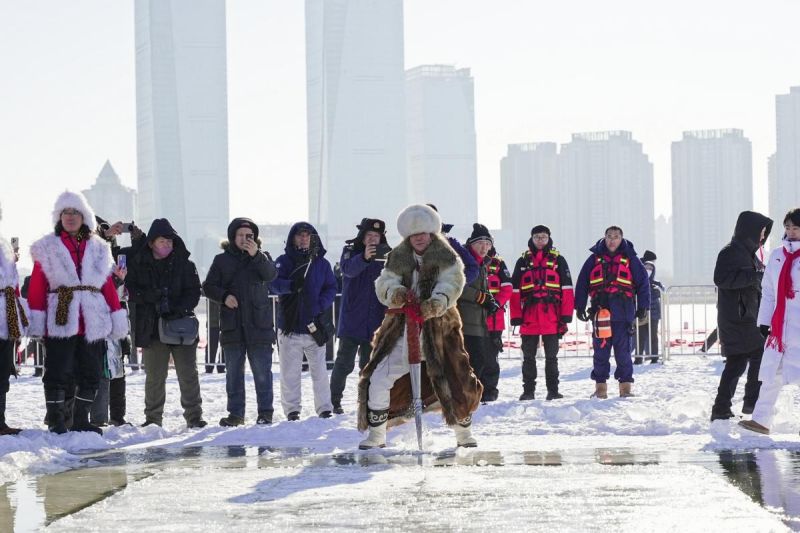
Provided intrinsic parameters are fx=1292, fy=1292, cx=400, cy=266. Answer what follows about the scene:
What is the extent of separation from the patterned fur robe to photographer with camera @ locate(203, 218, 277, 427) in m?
2.38

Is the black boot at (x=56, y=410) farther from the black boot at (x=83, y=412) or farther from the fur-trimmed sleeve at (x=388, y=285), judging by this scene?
the fur-trimmed sleeve at (x=388, y=285)

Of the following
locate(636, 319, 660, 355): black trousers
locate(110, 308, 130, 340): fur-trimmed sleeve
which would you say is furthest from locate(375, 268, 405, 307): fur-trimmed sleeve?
locate(636, 319, 660, 355): black trousers

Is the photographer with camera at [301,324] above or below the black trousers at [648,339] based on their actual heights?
above

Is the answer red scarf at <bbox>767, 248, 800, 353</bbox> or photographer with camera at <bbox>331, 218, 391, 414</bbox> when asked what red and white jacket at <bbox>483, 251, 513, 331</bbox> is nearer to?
photographer with camera at <bbox>331, 218, 391, 414</bbox>

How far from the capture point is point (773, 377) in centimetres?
879

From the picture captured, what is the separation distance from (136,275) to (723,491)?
18.3 feet

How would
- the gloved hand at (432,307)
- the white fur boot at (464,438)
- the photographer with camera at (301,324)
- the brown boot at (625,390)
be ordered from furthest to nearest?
the brown boot at (625,390)
the photographer with camera at (301,324)
the white fur boot at (464,438)
the gloved hand at (432,307)

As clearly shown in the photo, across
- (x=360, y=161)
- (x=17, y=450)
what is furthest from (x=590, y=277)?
(x=360, y=161)

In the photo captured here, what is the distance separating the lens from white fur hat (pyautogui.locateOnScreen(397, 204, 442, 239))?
8227 millimetres

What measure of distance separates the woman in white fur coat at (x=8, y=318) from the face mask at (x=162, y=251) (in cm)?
144

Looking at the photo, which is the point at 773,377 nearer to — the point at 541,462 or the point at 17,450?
the point at 541,462

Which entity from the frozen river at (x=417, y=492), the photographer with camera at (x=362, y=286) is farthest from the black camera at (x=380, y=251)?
the frozen river at (x=417, y=492)

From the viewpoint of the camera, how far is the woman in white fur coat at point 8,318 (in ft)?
29.4

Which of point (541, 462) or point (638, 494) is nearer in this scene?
point (638, 494)
